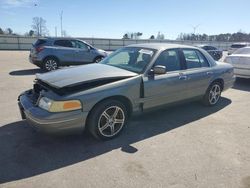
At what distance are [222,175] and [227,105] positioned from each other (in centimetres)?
349

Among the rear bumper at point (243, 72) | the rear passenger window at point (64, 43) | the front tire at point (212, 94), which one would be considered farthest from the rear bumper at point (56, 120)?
the rear passenger window at point (64, 43)

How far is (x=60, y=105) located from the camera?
137 inches

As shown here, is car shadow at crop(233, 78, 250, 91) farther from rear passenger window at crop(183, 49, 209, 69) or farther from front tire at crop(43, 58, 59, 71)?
front tire at crop(43, 58, 59, 71)

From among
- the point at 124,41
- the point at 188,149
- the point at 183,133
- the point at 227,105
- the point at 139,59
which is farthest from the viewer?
the point at 124,41

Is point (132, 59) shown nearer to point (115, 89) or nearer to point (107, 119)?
point (115, 89)

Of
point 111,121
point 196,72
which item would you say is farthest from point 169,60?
point 111,121

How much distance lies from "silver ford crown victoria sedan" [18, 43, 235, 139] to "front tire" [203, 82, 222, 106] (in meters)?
0.18

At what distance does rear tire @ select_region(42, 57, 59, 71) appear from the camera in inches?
424

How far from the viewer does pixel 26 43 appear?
27516 mm

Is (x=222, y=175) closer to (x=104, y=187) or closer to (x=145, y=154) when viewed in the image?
(x=145, y=154)

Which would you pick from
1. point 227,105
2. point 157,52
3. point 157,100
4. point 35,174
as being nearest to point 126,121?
point 157,100

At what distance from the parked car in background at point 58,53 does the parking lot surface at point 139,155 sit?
582 centimetres

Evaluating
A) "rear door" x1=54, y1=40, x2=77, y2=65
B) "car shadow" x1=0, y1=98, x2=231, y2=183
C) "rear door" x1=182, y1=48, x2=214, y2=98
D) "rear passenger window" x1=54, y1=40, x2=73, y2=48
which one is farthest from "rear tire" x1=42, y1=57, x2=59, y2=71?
"rear door" x1=182, y1=48, x2=214, y2=98

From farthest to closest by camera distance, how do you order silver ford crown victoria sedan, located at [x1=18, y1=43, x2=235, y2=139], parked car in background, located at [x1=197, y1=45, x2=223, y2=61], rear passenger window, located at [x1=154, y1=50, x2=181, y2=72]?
parked car in background, located at [x1=197, y1=45, x2=223, y2=61], rear passenger window, located at [x1=154, y1=50, x2=181, y2=72], silver ford crown victoria sedan, located at [x1=18, y1=43, x2=235, y2=139]
